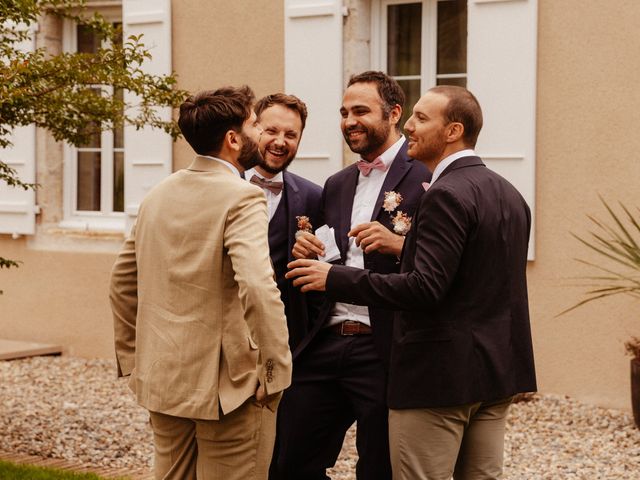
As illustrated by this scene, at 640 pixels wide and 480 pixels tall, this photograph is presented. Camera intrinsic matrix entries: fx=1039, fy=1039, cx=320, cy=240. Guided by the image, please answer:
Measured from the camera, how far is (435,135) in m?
3.39

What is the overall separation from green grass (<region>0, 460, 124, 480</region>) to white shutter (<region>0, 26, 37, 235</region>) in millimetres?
4133

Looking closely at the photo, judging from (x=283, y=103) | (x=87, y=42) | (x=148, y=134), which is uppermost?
(x=87, y=42)

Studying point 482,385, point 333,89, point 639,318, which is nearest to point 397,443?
point 482,385

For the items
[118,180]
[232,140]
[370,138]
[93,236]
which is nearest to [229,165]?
[232,140]

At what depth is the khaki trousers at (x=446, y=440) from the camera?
3.28 meters

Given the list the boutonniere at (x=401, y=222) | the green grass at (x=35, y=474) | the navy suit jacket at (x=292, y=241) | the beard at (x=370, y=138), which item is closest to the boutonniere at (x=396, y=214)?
the boutonniere at (x=401, y=222)

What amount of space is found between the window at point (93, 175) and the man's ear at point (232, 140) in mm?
6251

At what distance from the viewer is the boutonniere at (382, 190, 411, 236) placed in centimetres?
375

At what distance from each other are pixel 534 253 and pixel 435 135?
13.0 ft

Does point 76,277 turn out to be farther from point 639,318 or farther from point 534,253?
point 639,318

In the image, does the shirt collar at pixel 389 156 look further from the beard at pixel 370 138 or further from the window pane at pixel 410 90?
the window pane at pixel 410 90

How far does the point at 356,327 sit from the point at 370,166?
0.63 m

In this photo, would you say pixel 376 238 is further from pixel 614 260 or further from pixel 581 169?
pixel 581 169

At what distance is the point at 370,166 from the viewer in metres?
4.01
